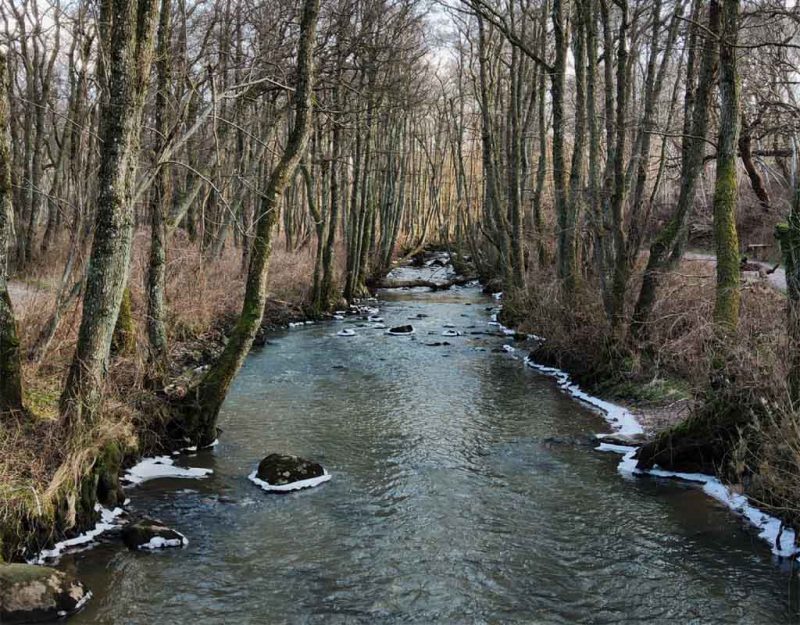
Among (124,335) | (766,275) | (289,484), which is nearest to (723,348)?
(766,275)

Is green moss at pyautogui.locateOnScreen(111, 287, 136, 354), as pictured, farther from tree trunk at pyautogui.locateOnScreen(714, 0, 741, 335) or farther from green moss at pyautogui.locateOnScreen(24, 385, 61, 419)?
tree trunk at pyautogui.locateOnScreen(714, 0, 741, 335)

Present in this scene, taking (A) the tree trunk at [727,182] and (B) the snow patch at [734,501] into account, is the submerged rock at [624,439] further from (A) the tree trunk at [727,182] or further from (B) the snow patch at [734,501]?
(A) the tree trunk at [727,182]

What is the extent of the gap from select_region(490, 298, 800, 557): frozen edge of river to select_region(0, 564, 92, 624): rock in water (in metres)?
6.27

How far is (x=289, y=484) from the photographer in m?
8.18

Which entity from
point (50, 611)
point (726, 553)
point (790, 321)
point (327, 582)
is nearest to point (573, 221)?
point (790, 321)

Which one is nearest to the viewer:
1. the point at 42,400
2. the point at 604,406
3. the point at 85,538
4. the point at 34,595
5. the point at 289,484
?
the point at 34,595

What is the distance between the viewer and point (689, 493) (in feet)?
26.1

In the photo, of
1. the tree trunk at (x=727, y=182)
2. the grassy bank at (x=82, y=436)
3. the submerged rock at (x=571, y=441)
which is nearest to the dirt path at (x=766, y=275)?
the tree trunk at (x=727, y=182)

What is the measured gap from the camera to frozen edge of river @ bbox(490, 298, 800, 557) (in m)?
6.49

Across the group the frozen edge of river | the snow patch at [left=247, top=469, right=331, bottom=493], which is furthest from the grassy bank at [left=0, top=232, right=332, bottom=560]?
the frozen edge of river

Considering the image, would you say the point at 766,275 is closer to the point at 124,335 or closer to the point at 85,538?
the point at 124,335

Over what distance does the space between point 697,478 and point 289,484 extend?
5015 mm

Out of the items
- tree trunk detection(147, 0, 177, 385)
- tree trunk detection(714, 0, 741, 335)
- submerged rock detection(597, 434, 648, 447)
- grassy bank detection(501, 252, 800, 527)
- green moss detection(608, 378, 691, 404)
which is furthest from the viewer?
green moss detection(608, 378, 691, 404)

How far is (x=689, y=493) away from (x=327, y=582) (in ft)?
14.9
